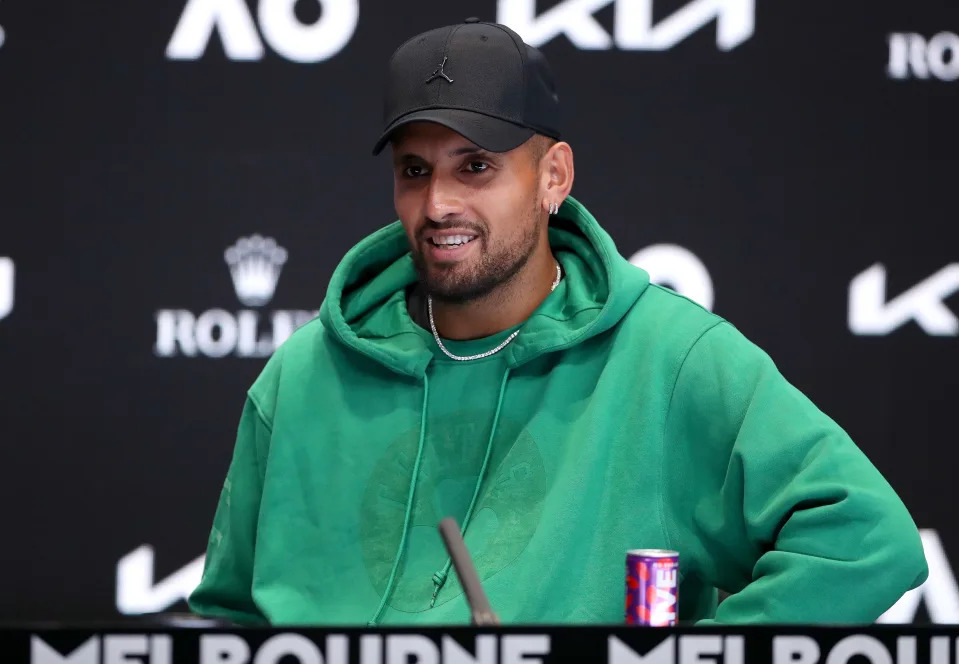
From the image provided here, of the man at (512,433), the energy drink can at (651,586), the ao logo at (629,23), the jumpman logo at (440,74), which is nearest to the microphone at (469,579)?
the energy drink can at (651,586)

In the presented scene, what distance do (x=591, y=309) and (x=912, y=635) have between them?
2.54ft

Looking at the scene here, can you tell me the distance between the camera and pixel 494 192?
5.16 feet

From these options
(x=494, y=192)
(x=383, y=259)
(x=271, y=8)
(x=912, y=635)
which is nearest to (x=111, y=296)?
(x=271, y=8)

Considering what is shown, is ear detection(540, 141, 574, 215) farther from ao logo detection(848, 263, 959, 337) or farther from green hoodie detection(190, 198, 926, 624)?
ao logo detection(848, 263, 959, 337)

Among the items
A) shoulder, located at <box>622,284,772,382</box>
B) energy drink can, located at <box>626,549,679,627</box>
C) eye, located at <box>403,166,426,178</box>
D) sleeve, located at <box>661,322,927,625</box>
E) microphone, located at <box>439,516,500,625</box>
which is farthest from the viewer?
eye, located at <box>403,166,426,178</box>

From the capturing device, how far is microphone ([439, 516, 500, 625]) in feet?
2.78

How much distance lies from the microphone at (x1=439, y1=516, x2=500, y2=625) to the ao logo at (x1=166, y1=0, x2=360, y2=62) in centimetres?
149

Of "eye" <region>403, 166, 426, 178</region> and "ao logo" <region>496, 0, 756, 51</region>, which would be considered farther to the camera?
"ao logo" <region>496, 0, 756, 51</region>

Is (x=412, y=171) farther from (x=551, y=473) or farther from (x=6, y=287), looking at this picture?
(x=6, y=287)

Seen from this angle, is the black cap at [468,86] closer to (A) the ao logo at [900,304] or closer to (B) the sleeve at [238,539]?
(B) the sleeve at [238,539]

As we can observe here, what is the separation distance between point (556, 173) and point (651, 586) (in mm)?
685

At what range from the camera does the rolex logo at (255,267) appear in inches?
87.7

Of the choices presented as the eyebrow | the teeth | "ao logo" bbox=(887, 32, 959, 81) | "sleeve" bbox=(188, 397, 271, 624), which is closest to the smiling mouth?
the teeth

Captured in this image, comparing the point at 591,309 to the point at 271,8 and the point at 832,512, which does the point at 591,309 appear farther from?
the point at 271,8
